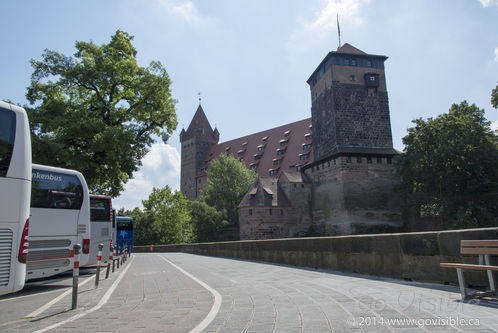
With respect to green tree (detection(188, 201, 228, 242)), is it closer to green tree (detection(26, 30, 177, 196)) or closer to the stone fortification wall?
green tree (detection(26, 30, 177, 196))

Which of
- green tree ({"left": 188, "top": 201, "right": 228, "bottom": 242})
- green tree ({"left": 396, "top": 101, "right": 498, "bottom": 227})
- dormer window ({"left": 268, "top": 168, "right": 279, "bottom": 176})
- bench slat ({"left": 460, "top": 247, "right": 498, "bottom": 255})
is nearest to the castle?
green tree ({"left": 396, "top": 101, "right": 498, "bottom": 227})

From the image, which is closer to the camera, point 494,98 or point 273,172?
point 494,98

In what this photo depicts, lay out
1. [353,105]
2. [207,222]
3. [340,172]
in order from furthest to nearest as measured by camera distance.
Answer: [207,222]
[353,105]
[340,172]

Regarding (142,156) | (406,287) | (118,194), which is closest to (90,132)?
(142,156)

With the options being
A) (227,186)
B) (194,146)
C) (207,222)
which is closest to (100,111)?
(207,222)

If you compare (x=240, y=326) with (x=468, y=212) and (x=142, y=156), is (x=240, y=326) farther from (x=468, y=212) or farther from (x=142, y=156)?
(x=468, y=212)

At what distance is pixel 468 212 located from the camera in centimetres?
2802

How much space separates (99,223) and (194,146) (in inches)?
2738

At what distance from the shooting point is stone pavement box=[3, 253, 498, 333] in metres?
3.61

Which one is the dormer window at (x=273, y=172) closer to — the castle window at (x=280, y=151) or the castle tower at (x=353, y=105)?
the castle window at (x=280, y=151)

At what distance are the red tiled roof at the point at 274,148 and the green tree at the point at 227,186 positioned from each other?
7.69 m

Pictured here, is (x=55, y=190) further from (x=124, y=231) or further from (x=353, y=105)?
(x=353, y=105)

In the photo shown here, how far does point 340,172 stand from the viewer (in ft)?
122

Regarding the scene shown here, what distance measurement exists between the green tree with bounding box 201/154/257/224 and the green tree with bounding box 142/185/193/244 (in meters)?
4.31
